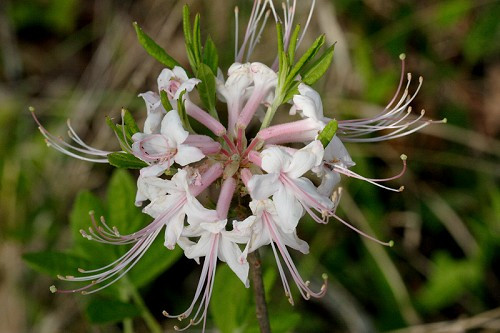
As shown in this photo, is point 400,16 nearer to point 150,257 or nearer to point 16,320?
point 150,257

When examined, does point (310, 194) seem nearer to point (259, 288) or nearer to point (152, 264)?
point (259, 288)

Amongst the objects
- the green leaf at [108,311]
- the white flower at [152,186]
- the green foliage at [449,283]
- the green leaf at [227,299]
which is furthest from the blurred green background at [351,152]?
the white flower at [152,186]

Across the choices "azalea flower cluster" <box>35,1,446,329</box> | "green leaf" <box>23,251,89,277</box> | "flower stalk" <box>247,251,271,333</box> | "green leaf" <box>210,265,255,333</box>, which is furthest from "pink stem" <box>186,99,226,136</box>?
"green leaf" <box>23,251,89,277</box>

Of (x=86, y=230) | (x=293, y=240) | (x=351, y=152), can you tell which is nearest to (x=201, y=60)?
(x=293, y=240)

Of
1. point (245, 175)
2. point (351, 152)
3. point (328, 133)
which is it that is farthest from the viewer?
point (351, 152)

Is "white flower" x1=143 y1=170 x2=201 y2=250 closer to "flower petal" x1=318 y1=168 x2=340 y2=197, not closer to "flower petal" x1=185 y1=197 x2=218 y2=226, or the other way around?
"flower petal" x1=185 y1=197 x2=218 y2=226
